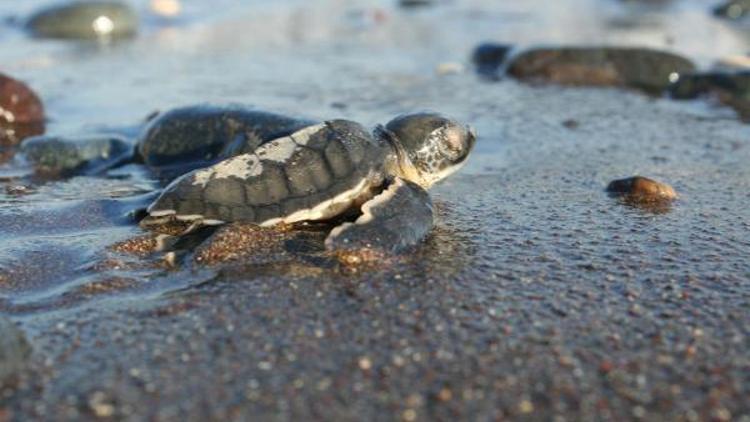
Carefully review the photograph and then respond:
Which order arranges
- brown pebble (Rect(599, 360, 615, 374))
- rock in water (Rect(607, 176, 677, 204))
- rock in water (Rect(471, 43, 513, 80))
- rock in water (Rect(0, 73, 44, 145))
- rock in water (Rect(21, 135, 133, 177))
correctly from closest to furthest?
brown pebble (Rect(599, 360, 615, 374)) < rock in water (Rect(607, 176, 677, 204)) < rock in water (Rect(21, 135, 133, 177)) < rock in water (Rect(0, 73, 44, 145)) < rock in water (Rect(471, 43, 513, 80))

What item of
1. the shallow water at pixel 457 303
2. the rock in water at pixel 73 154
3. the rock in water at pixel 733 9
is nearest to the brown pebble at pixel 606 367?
the shallow water at pixel 457 303

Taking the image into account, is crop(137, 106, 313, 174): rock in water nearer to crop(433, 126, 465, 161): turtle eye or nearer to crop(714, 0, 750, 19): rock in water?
crop(433, 126, 465, 161): turtle eye

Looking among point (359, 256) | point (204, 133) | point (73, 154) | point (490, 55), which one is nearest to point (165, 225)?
point (359, 256)

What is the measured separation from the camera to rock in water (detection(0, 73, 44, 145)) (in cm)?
604

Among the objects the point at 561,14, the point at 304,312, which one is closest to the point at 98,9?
the point at 561,14

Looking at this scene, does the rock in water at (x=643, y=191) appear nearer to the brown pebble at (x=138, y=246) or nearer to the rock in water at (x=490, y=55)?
the brown pebble at (x=138, y=246)

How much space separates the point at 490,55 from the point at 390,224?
20.2 feet

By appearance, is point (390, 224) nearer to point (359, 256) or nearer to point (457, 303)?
point (359, 256)

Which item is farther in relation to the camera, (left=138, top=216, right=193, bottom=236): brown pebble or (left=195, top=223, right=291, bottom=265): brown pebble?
(left=138, top=216, right=193, bottom=236): brown pebble

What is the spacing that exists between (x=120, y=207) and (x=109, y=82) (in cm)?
423

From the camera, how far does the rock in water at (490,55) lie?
906cm

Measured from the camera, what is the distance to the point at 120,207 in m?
4.19

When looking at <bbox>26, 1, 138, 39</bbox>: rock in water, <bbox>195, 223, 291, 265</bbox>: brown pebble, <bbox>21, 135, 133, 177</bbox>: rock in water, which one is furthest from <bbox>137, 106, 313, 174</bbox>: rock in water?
<bbox>26, 1, 138, 39</bbox>: rock in water

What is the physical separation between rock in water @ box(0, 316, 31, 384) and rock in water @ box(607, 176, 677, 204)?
3.08 meters
